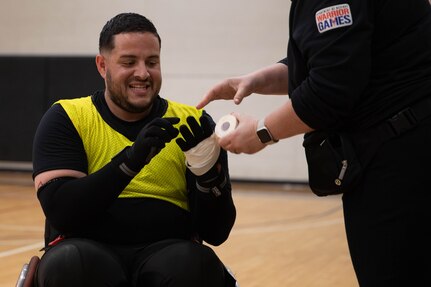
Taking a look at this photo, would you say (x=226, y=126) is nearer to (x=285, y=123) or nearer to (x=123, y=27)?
(x=285, y=123)

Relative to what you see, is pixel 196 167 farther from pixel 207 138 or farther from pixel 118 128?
pixel 118 128

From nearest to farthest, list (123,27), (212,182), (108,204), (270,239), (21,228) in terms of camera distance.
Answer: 1. (108,204)
2. (212,182)
3. (123,27)
4. (270,239)
5. (21,228)

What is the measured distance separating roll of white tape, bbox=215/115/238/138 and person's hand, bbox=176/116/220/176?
13.8 inches

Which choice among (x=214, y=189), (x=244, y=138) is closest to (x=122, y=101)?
(x=214, y=189)

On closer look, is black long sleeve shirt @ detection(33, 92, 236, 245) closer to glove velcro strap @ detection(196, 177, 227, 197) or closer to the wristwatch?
glove velcro strap @ detection(196, 177, 227, 197)

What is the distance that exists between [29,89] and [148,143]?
925cm

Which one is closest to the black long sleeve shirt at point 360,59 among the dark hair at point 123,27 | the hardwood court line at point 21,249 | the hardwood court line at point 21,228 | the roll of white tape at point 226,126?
the roll of white tape at point 226,126

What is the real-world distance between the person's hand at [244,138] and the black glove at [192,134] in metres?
0.39

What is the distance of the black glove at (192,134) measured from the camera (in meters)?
2.51

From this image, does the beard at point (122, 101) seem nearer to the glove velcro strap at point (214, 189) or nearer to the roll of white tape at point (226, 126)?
the glove velcro strap at point (214, 189)

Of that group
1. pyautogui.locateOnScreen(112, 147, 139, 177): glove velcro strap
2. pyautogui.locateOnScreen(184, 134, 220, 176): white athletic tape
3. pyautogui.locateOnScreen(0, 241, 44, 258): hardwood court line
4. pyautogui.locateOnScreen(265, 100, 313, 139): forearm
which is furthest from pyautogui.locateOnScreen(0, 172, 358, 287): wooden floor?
pyautogui.locateOnScreen(265, 100, 313, 139): forearm

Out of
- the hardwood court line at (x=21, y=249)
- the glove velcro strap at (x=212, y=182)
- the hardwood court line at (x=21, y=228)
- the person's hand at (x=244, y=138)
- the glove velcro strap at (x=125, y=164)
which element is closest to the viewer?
the person's hand at (x=244, y=138)

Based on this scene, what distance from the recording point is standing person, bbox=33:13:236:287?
97.3 inches

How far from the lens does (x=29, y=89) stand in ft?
36.8
